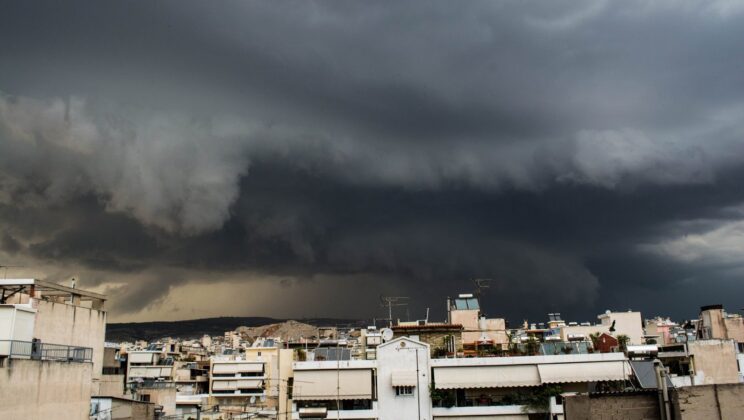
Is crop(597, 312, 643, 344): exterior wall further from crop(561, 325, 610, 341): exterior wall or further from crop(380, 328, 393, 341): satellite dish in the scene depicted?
crop(380, 328, 393, 341): satellite dish

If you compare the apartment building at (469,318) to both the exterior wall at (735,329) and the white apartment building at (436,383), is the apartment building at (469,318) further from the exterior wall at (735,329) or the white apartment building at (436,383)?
the exterior wall at (735,329)

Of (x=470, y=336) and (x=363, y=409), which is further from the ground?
(x=470, y=336)

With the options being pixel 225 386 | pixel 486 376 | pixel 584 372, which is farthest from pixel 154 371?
pixel 584 372

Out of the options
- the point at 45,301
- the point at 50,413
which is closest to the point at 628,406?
the point at 50,413

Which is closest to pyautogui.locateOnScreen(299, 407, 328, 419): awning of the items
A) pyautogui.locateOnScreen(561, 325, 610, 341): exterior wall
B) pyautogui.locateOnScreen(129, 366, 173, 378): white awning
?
pyautogui.locateOnScreen(561, 325, 610, 341): exterior wall

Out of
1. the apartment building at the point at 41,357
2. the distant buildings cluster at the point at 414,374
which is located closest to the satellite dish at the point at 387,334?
the distant buildings cluster at the point at 414,374

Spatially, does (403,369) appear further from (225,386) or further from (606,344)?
(225,386)

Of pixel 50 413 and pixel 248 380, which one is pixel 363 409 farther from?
pixel 248 380
